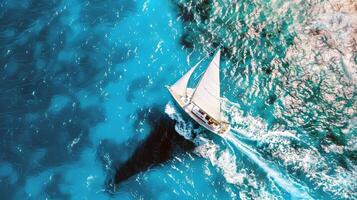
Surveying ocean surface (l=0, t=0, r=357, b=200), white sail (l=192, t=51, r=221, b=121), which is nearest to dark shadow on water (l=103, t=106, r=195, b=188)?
ocean surface (l=0, t=0, r=357, b=200)

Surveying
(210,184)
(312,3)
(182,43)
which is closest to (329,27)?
(312,3)

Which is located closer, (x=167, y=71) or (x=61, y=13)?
(x=167, y=71)

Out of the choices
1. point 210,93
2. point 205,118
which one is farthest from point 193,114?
point 210,93

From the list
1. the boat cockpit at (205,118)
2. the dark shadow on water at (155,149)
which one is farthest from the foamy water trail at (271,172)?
the dark shadow on water at (155,149)

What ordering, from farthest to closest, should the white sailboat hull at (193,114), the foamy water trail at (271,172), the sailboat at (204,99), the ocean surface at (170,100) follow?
the ocean surface at (170,100) < the white sailboat hull at (193,114) < the foamy water trail at (271,172) < the sailboat at (204,99)

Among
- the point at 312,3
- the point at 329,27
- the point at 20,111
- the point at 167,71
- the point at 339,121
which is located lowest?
the point at 339,121

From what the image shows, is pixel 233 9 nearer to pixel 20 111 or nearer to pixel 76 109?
pixel 76 109

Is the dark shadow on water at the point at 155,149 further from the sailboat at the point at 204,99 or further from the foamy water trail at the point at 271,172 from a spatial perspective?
the foamy water trail at the point at 271,172
